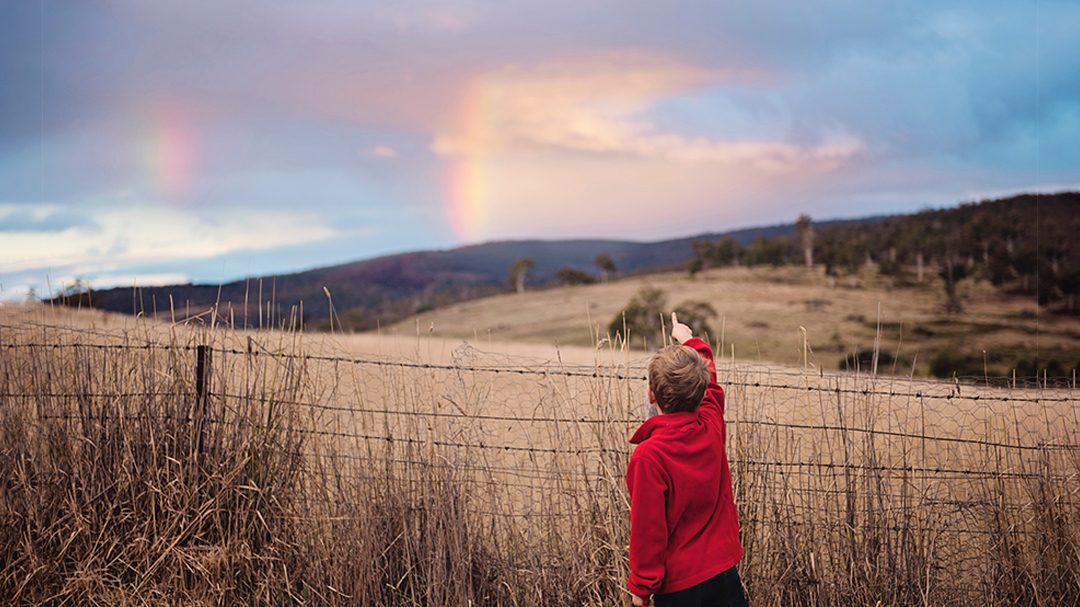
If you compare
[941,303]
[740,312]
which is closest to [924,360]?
[740,312]

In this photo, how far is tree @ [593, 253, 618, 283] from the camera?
247ft

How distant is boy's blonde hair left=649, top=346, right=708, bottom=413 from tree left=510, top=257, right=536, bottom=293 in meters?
69.8

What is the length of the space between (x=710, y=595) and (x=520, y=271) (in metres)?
70.9

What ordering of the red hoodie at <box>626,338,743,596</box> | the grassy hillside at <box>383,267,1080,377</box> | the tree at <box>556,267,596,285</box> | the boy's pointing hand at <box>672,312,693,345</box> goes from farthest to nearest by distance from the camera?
the tree at <box>556,267,596,285</box>, the grassy hillside at <box>383,267,1080,377</box>, the boy's pointing hand at <box>672,312,693,345</box>, the red hoodie at <box>626,338,743,596</box>

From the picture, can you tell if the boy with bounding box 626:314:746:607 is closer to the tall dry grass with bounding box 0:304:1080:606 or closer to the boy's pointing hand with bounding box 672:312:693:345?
the boy's pointing hand with bounding box 672:312:693:345

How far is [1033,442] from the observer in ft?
12.8

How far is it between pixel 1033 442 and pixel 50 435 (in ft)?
18.8

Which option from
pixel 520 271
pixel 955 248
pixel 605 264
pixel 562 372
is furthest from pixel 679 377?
pixel 955 248

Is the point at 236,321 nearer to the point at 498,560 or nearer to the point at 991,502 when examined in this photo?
→ the point at 498,560

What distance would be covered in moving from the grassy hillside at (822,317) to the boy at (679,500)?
40580 millimetres

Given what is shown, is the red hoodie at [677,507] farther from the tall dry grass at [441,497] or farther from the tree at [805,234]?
the tree at [805,234]

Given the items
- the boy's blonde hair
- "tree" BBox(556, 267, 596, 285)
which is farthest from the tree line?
the boy's blonde hair

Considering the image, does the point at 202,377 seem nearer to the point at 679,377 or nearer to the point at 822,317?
the point at 679,377

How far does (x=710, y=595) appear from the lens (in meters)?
2.37
